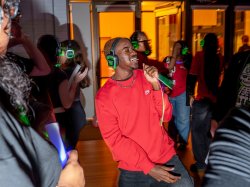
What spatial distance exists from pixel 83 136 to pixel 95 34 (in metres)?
2.24

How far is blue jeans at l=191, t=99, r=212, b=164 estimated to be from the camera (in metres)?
4.48

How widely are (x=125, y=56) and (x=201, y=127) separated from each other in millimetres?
2360

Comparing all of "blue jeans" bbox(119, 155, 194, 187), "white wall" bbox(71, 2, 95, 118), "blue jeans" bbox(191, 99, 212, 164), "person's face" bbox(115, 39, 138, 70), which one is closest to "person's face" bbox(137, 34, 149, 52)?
"blue jeans" bbox(191, 99, 212, 164)

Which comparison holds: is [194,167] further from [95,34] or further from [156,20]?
[156,20]

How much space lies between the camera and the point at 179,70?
17.1 ft

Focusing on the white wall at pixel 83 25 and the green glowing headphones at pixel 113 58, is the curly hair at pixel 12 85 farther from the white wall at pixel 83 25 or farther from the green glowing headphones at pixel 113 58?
the white wall at pixel 83 25

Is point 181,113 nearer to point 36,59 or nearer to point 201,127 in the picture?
point 201,127

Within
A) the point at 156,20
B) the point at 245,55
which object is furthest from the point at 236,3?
the point at 245,55

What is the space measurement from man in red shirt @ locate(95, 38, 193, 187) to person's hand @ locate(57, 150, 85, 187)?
34.2 inches

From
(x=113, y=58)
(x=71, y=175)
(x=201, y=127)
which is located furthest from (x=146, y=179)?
(x=201, y=127)

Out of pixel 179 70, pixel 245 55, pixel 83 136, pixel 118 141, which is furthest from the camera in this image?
pixel 83 136

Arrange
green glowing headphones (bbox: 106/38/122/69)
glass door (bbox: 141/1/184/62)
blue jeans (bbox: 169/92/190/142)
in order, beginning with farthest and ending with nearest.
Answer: glass door (bbox: 141/1/184/62) → blue jeans (bbox: 169/92/190/142) → green glowing headphones (bbox: 106/38/122/69)

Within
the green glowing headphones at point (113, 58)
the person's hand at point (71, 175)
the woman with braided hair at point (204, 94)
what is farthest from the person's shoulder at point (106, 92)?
the woman with braided hair at point (204, 94)

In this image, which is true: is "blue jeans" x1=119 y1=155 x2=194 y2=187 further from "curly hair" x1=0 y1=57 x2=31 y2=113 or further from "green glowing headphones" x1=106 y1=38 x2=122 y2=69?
"curly hair" x1=0 y1=57 x2=31 y2=113
